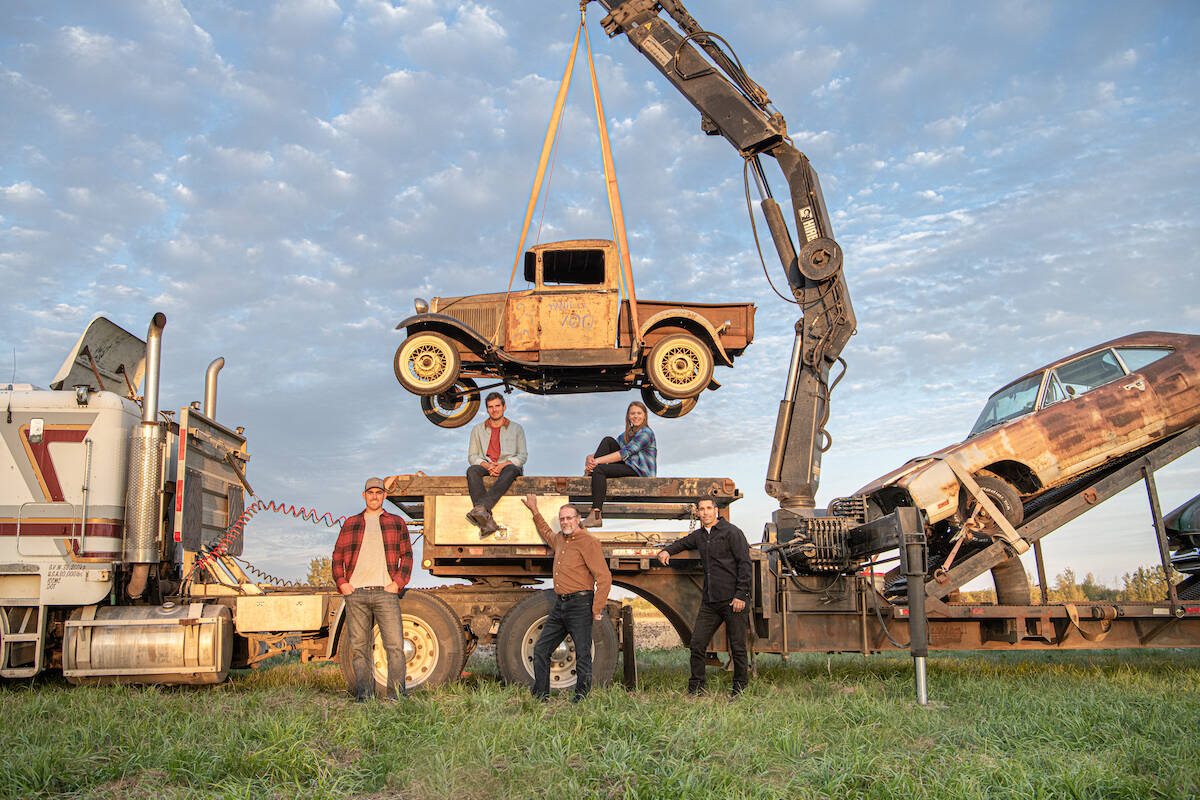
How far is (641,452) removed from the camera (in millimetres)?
8516

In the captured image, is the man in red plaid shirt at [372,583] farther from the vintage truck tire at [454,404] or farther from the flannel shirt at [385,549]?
the vintage truck tire at [454,404]

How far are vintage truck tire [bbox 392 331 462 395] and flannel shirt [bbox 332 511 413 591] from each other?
325 cm

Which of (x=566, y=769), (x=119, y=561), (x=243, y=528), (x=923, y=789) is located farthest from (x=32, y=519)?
(x=923, y=789)

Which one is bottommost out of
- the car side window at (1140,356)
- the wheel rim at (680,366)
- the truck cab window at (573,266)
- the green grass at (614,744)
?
the green grass at (614,744)

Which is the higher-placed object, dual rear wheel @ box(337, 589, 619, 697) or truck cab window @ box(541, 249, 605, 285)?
truck cab window @ box(541, 249, 605, 285)

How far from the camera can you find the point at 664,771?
15.1 feet

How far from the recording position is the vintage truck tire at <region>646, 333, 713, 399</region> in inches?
417

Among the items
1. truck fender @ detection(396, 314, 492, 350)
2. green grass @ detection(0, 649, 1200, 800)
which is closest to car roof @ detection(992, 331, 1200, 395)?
green grass @ detection(0, 649, 1200, 800)

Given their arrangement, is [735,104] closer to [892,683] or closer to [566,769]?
[892,683]

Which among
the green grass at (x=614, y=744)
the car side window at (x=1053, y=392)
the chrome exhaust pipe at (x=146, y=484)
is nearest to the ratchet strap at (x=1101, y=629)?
the green grass at (x=614, y=744)

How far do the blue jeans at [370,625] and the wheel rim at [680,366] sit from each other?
459 cm

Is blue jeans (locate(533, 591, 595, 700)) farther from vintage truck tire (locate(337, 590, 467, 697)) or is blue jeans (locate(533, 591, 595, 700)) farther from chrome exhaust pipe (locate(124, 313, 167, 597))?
chrome exhaust pipe (locate(124, 313, 167, 597))

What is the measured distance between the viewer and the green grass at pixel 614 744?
452cm

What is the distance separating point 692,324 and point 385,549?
528 centimetres
